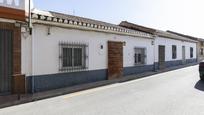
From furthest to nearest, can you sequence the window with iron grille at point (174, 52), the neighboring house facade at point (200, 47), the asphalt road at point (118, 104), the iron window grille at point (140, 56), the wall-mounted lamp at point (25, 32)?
the neighboring house facade at point (200, 47) → the window with iron grille at point (174, 52) → the iron window grille at point (140, 56) → the wall-mounted lamp at point (25, 32) → the asphalt road at point (118, 104)

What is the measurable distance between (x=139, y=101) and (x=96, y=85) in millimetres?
3982

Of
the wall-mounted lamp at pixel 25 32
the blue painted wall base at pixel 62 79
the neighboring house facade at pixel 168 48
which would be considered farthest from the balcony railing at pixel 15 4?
the neighboring house facade at pixel 168 48

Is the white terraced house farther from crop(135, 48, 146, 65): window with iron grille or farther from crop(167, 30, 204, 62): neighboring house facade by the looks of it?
crop(167, 30, 204, 62): neighboring house facade

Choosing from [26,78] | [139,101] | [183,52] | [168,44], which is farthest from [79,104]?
[183,52]

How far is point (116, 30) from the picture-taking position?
14961 millimetres

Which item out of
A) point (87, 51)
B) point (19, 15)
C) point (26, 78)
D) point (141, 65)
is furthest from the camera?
point (141, 65)

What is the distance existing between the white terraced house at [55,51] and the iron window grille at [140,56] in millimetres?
105

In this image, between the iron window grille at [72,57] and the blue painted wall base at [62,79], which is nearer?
the blue painted wall base at [62,79]

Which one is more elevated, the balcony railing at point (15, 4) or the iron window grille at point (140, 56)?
the balcony railing at point (15, 4)

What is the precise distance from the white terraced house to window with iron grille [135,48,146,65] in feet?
0.42

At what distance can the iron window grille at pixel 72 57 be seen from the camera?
447 inches

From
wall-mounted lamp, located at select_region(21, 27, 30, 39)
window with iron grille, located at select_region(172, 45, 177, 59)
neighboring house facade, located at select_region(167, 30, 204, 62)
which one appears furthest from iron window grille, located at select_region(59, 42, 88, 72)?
neighboring house facade, located at select_region(167, 30, 204, 62)

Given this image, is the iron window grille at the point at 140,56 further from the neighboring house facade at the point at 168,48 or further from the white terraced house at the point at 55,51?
the neighboring house facade at the point at 168,48

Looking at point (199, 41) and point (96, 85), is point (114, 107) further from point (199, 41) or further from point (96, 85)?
point (199, 41)
